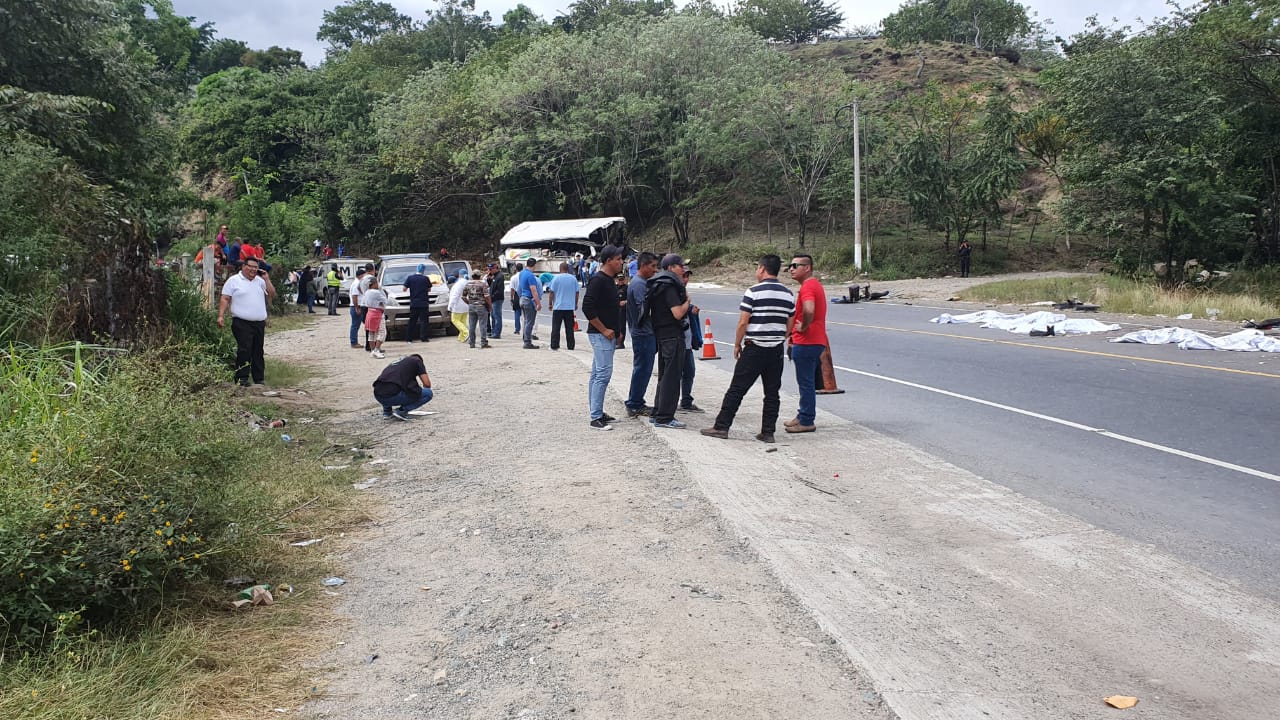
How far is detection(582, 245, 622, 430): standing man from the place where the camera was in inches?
383

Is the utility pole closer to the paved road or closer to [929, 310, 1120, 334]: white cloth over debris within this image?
[929, 310, 1120, 334]: white cloth over debris

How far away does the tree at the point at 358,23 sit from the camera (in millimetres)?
104812

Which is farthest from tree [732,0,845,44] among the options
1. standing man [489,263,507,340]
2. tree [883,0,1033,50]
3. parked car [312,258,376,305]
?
standing man [489,263,507,340]

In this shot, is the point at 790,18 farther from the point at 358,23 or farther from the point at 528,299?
the point at 528,299

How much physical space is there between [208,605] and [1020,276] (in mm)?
39647

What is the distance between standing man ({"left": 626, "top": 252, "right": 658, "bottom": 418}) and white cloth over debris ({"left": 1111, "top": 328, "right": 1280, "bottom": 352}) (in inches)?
416

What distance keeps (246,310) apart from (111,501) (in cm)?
834

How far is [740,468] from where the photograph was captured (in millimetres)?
8148

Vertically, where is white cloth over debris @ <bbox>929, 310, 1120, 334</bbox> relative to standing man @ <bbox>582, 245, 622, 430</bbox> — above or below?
below

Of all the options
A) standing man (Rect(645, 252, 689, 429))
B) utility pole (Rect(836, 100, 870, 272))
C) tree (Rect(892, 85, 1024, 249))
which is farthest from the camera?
tree (Rect(892, 85, 1024, 249))

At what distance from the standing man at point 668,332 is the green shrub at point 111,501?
450 cm

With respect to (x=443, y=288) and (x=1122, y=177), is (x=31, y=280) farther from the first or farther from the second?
(x=1122, y=177)

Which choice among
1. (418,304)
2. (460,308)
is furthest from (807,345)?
(418,304)

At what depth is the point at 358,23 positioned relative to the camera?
4173 inches
